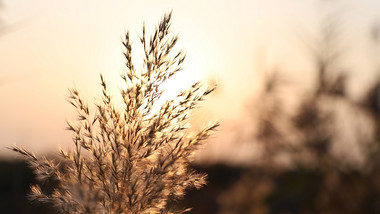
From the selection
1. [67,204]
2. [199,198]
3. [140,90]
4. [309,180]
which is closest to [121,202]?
[67,204]

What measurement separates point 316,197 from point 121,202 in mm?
4766

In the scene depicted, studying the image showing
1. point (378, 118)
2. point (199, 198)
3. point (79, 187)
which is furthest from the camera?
point (199, 198)

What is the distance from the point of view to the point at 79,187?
5.49 feet

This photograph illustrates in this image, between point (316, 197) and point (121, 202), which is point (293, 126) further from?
point (121, 202)

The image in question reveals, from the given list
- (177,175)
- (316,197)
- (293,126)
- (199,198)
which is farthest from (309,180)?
(177,175)

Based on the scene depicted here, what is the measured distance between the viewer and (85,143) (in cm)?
192

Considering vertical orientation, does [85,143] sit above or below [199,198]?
below

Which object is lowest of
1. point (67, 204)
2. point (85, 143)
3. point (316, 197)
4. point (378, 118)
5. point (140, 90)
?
point (67, 204)

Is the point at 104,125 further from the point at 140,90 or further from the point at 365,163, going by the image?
the point at 365,163

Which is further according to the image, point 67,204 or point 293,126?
point 293,126

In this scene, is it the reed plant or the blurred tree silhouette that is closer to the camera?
the reed plant

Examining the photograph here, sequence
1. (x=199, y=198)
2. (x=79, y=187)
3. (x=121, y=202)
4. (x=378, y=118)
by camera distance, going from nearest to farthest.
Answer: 1. (x=79, y=187)
2. (x=121, y=202)
3. (x=378, y=118)
4. (x=199, y=198)

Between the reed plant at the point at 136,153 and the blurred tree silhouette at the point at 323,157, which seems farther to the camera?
the blurred tree silhouette at the point at 323,157

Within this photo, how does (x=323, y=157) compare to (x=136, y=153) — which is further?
(x=323, y=157)
